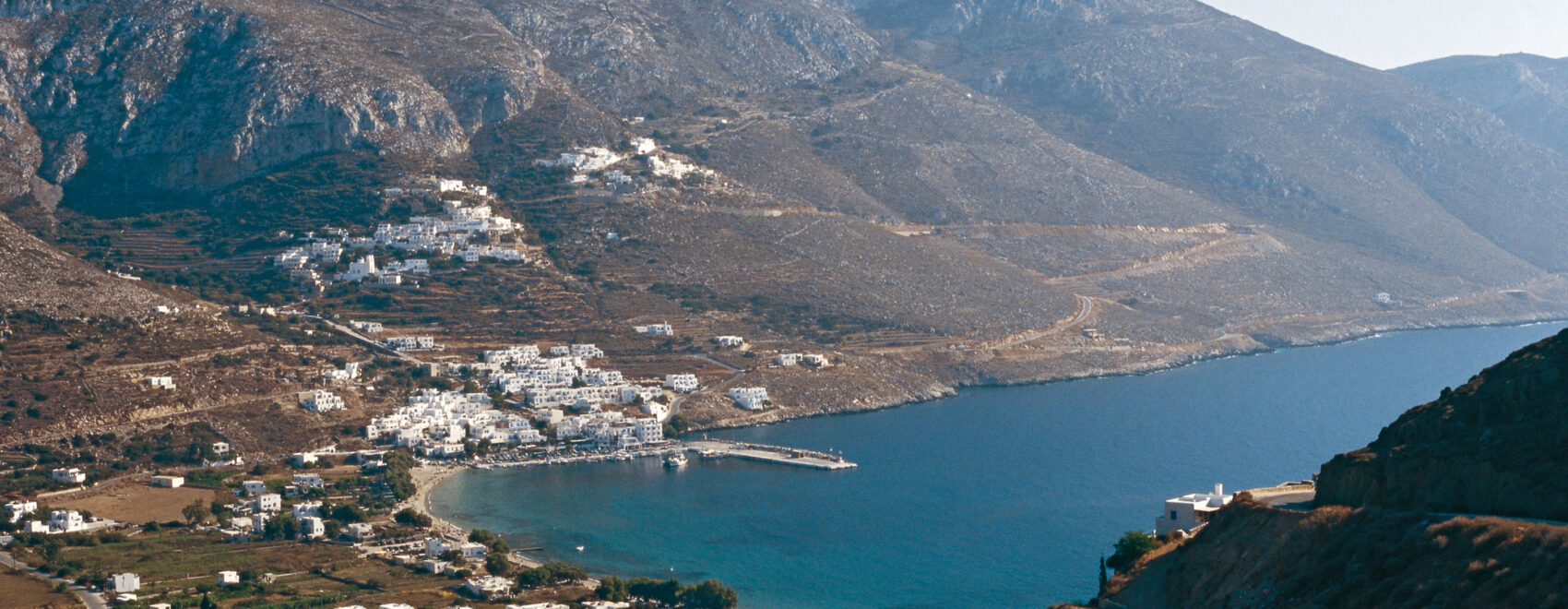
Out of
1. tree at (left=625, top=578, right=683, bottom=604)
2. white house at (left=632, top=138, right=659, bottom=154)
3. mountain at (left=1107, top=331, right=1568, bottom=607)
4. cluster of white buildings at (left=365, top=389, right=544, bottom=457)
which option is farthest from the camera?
white house at (left=632, top=138, right=659, bottom=154)

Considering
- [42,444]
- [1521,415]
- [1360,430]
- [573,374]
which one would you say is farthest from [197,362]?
[1521,415]

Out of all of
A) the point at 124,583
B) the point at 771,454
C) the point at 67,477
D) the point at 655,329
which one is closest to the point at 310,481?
the point at 67,477

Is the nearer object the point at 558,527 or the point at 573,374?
the point at 558,527

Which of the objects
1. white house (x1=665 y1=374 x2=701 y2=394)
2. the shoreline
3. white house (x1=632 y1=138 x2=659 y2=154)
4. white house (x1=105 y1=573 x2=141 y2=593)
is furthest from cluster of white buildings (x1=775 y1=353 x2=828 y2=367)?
white house (x1=105 y1=573 x2=141 y2=593)

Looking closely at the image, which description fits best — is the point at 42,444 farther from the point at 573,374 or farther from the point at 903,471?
the point at 903,471

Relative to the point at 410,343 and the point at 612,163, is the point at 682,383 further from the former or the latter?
the point at 612,163

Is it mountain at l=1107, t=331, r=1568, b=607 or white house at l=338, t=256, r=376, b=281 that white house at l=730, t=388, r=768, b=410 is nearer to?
white house at l=338, t=256, r=376, b=281
